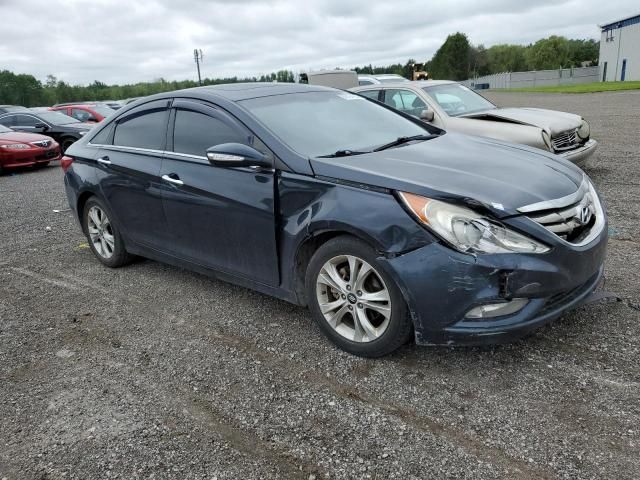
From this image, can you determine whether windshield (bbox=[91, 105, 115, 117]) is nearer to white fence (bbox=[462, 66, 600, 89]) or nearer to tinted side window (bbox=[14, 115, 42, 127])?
tinted side window (bbox=[14, 115, 42, 127])

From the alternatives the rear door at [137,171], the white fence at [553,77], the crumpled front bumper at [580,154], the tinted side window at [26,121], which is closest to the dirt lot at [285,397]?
the rear door at [137,171]

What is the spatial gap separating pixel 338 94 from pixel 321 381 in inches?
97.8

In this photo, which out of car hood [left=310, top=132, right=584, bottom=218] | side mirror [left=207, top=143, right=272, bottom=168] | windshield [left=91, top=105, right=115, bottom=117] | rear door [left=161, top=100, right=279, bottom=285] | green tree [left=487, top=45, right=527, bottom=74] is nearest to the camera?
car hood [left=310, top=132, right=584, bottom=218]

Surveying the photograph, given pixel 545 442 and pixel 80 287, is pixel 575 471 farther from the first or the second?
pixel 80 287

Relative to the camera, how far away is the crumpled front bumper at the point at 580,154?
7.25 metres

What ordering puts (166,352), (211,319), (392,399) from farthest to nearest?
(211,319)
(166,352)
(392,399)

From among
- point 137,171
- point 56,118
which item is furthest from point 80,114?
point 137,171

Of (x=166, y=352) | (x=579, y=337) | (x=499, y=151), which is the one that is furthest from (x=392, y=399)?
(x=499, y=151)

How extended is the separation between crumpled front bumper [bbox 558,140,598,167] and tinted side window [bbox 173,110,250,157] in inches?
199

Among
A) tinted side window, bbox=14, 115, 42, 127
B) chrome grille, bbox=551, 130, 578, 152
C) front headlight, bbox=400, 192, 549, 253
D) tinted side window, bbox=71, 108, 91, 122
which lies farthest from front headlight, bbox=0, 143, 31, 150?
front headlight, bbox=400, 192, 549, 253

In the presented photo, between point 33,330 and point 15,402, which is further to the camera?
point 33,330

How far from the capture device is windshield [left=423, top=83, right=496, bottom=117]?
8.26 meters

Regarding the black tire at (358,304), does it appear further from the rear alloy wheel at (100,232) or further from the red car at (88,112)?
the red car at (88,112)

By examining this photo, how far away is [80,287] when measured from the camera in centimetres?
493
